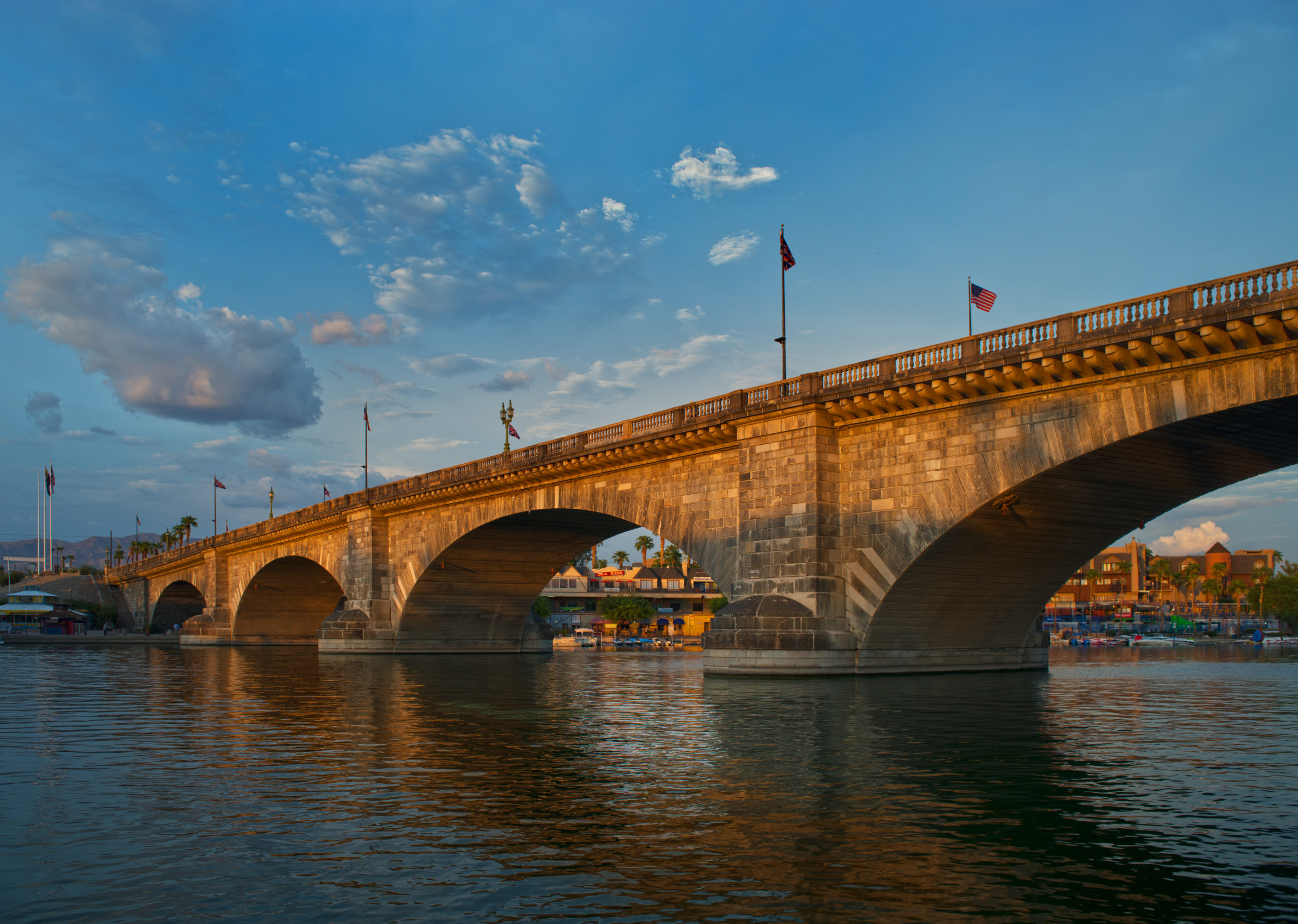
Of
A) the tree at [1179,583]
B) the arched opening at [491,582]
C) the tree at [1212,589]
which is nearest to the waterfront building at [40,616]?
the arched opening at [491,582]

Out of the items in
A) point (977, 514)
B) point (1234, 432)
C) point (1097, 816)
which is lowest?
point (1097, 816)

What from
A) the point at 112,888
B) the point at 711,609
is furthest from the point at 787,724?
the point at 711,609

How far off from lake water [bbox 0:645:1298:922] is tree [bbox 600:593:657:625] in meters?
89.2

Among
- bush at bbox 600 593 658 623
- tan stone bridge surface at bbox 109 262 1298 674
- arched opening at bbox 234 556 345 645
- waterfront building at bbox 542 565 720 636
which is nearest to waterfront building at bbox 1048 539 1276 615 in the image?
waterfront building at bbox 542 565 720 636

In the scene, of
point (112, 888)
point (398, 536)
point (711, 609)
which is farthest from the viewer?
point (711, 609)

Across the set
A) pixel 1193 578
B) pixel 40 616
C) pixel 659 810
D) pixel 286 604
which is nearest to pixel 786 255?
pixel 659 810

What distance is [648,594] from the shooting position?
13838 centimetres

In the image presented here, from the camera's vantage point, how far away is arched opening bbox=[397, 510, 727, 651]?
184 feet

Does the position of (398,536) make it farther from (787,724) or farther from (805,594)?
(787,724)

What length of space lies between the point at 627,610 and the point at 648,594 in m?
19.2

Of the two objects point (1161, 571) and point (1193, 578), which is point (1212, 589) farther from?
point (1161, 571)

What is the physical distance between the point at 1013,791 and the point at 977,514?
1571cm

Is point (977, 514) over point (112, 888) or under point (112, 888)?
over

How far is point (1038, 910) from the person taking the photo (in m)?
9.51
